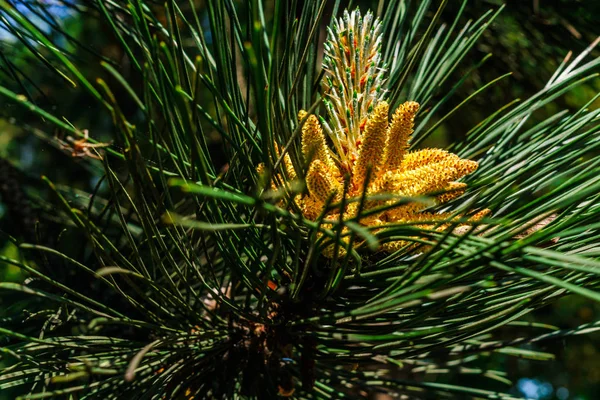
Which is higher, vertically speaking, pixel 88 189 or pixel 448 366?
pixel 88 189

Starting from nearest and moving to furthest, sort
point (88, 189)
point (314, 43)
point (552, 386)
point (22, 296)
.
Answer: point (314, 43) < point (22, 296) < point (88, 189) < point (552, 386)

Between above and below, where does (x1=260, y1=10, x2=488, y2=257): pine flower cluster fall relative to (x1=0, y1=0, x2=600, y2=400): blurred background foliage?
below

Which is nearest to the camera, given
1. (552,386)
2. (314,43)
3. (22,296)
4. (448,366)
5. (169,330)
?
(169,330)

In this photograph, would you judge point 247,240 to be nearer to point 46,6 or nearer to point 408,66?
point 408,66

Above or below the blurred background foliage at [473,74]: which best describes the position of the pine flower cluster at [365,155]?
below

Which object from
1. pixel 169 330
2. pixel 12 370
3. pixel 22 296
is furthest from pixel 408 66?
pixel 22 296

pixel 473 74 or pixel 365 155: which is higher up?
pixel 473 74

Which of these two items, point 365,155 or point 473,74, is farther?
point 473,74

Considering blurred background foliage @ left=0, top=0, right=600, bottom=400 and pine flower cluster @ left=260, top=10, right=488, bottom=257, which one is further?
blurred background foliage @ left=0, top=0, right=600, bottom=400

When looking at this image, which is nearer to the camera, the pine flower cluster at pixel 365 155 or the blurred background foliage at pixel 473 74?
the pine flower cluster at pixel 365 155

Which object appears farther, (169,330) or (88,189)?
(88,189)

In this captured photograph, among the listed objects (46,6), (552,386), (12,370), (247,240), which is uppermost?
(552,386)
